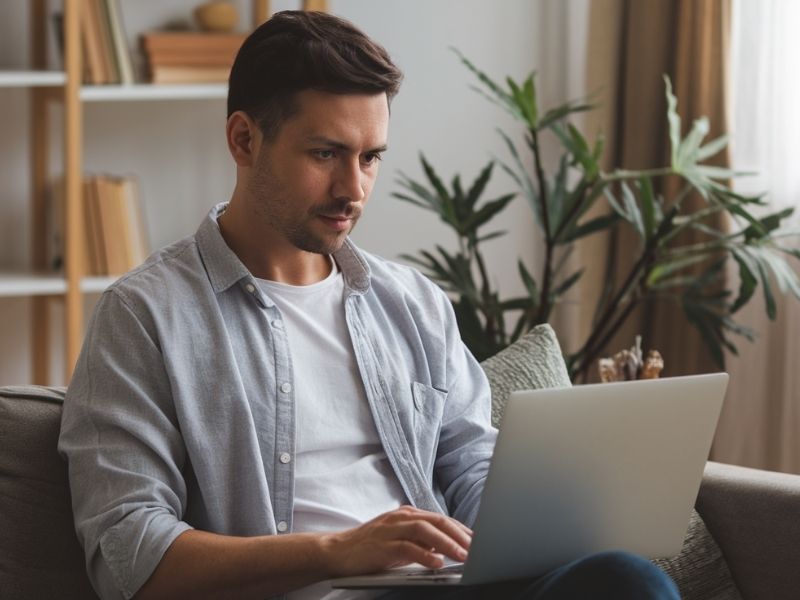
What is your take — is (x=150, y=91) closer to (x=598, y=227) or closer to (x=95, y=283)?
(x=95, y=283)

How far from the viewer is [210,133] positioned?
3359 mm

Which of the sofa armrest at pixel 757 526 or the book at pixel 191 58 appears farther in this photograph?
the book at pixel 191 58

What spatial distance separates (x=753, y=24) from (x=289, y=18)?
6.00ft

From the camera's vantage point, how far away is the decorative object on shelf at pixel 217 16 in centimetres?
315

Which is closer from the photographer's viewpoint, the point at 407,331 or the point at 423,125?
the point at 407,331

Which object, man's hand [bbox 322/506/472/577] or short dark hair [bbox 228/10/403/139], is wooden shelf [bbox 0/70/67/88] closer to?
short dark hair [bbox 228/10/403/139]

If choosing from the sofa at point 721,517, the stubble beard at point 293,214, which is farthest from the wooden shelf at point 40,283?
the stubble beard at point 293,214

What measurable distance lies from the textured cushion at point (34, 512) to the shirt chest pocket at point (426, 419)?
1.44 ft

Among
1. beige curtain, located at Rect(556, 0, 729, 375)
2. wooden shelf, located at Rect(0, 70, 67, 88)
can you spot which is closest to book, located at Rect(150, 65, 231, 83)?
wooden shelf, located at Rect(0, 70, 67, 88)

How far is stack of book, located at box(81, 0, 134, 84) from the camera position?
9.59 feet

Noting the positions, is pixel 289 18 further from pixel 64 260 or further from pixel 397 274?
pixel 64 260

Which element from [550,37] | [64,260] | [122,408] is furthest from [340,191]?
[550,37]

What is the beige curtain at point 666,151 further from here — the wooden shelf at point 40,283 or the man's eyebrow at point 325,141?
the man's eyebrow at point 325,141

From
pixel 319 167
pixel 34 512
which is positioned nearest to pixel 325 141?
pixel 319 167
